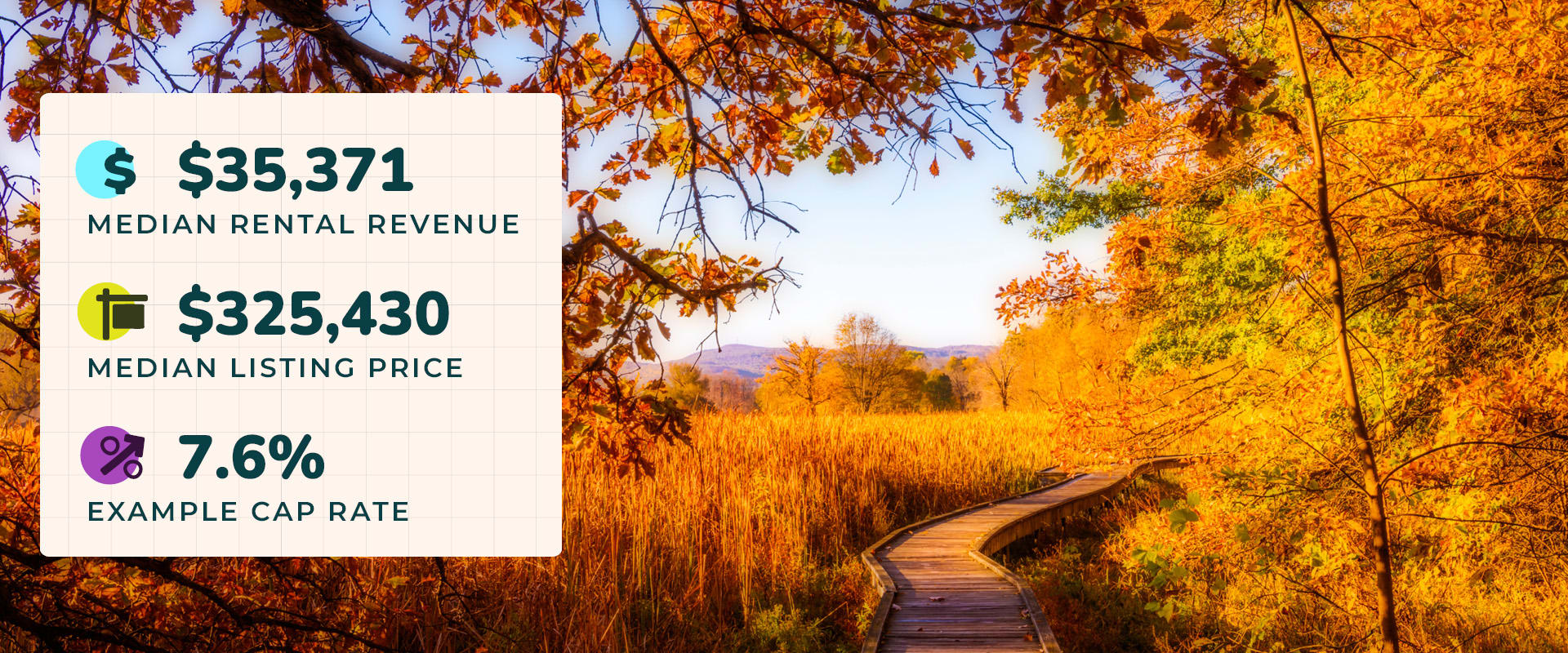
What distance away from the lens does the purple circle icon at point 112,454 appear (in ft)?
6.92

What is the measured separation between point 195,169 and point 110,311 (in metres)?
0.43

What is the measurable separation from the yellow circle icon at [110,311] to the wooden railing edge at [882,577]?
11.8 feet

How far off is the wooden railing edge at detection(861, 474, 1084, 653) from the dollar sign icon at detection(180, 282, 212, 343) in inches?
136

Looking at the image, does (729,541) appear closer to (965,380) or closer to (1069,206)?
(1069,206)

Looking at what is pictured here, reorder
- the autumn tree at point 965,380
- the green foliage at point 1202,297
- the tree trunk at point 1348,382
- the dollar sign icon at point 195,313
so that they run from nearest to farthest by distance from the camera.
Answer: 1. the tree trunk at point 1348,382
2. the dollar sign icon at point 195,313
3. the green foliage at point 1202,297
4. the autumn tree at point 965,380

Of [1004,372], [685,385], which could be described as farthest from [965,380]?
[685,385]

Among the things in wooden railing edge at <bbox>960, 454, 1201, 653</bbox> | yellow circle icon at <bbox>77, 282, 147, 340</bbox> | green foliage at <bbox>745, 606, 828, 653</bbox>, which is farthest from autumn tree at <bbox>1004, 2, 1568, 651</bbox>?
yellow circle icon at <bbox>77, 282, 147, 340</bbox>

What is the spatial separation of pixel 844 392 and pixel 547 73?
30258 millimetres

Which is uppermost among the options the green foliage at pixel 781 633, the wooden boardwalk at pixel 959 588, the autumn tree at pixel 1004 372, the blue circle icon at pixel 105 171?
the blue circle icon at pixel 105 171

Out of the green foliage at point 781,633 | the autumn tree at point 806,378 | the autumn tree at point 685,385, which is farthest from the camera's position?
the autumn tree at point 806,378

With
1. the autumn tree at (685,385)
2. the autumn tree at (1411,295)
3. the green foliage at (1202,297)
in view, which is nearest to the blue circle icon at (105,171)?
the autumn tree at (685,385)

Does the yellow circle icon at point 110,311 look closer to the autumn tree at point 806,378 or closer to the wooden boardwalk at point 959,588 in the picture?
the wooden boardwalk at point 959,588

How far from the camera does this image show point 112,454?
6.96 feet

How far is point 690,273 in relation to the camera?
2518mm
